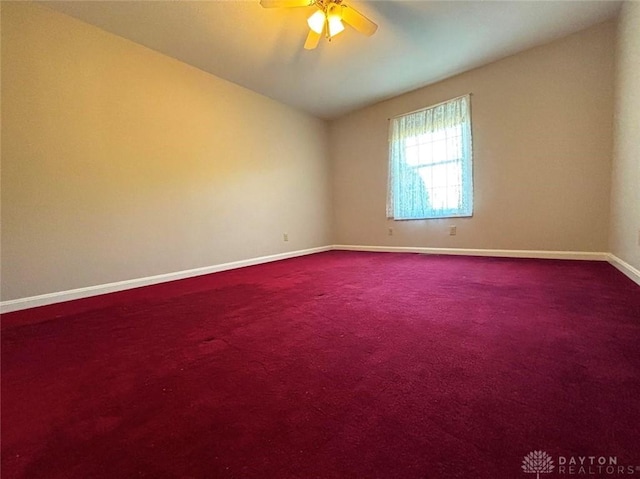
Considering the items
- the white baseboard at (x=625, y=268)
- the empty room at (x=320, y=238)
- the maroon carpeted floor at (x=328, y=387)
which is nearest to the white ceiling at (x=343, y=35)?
the empty room at (x=320, y=238)

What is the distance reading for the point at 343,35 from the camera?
2.66 metres

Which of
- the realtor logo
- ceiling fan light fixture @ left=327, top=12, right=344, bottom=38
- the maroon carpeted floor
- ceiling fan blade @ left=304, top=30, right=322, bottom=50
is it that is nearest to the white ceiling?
ceiling fan blade @ left=304, top=30, right=322, bottom=50

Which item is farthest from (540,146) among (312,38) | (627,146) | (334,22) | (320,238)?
(320,238)

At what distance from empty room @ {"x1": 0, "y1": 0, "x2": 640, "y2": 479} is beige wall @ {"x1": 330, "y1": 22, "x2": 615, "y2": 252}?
0.9 inches

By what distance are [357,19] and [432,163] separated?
223cm

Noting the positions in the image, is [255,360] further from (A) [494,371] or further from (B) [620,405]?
(B) [620,405]

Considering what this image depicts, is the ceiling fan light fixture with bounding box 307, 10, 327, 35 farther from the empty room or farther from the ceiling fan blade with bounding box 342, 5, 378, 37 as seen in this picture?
the ceiling fan blade with bounding box 342, 5, 378, 37

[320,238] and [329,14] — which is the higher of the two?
[329,14]

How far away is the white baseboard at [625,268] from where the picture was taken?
6.32 ft

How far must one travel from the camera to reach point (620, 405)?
29.4 inches

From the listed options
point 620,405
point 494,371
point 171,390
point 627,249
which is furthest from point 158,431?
point 627,249

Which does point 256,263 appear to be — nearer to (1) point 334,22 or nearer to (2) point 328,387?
(1) point 334,22

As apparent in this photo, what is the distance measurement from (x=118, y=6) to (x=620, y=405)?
378 centimetres

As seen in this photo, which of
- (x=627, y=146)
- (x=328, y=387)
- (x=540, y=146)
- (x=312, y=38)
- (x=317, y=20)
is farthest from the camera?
(x=540, y=146)
